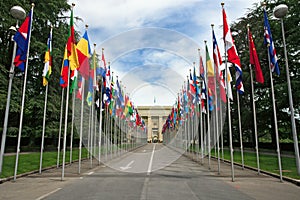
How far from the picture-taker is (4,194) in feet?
30.2

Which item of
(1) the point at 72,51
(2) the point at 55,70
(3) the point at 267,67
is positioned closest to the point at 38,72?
(2) the point at 55,70

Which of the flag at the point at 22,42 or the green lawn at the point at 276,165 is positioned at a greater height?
the flag at the point at 22,42

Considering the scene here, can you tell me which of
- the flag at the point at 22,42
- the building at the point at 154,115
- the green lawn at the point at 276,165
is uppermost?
the building at the point at 154,115

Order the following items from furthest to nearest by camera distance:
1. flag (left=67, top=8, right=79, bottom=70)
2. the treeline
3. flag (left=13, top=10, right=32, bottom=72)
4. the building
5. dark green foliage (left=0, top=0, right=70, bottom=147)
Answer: the building
dark green foliage (left=0, top=0, right=70, bottom=147)
the treeline
flag (left=67, top=8, right=79, bottom=70)
flag (left=13, top=10, right=32, bottom=72)

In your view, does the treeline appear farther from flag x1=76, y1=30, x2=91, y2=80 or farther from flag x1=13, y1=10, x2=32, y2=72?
flag x1=13, y1=10, x2=32, y2=72

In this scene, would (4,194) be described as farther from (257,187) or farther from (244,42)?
(244,42)

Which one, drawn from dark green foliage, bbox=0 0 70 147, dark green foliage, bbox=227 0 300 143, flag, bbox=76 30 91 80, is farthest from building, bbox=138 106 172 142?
flag, bbox=76 30 91 80

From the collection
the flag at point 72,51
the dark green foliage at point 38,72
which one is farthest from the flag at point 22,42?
the dark green foliage at point 38,72

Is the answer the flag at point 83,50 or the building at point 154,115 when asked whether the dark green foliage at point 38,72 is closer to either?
the flag at point 83,50

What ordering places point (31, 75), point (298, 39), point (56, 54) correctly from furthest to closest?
point (31, 75) → point (56, 54) → point (298, 39)

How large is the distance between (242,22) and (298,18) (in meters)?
12.2

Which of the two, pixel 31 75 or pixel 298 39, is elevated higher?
pixel 298 39

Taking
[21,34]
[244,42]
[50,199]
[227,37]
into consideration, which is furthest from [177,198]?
[244,42]

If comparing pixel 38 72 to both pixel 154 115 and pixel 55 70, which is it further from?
pixel 154 115
